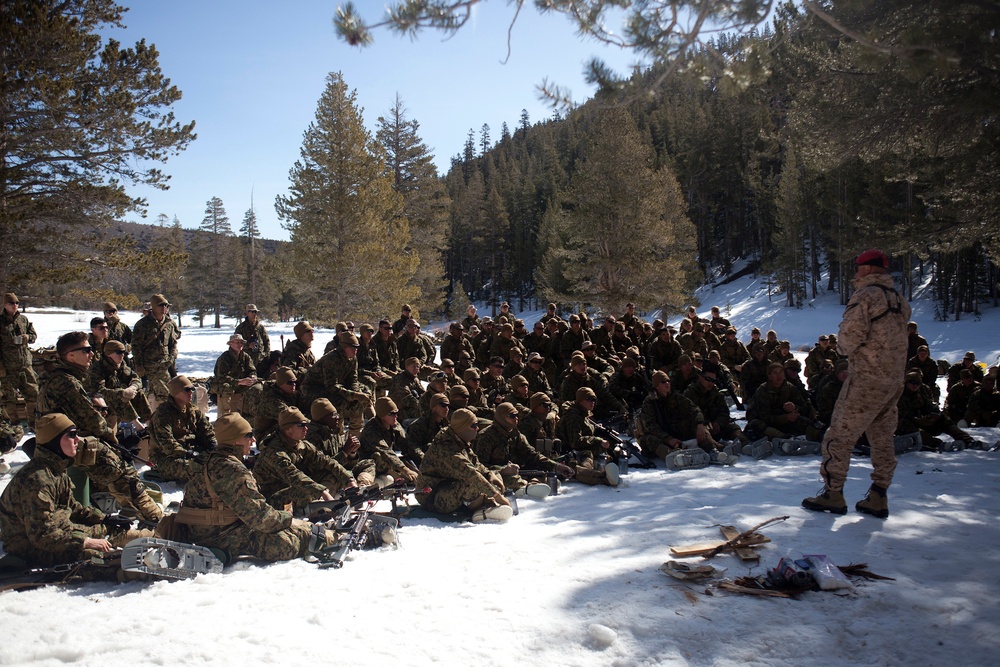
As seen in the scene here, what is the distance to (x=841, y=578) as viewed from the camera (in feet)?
13.6

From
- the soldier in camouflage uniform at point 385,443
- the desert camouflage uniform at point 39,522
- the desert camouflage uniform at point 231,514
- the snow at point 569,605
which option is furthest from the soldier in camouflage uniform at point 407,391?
the desert camouflage uniform at point 39,522

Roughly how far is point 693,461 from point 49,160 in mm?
14526

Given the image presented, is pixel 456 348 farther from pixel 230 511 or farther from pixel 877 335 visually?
pixel 877 335

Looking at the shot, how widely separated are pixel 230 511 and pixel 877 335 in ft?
19.4

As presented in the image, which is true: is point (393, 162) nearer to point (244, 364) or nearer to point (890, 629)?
point (244, 364)

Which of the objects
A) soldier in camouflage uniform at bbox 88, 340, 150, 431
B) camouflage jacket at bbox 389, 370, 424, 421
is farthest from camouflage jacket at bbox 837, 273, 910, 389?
soldier in camouflage uniform at bbox 88, 340, 150, 431

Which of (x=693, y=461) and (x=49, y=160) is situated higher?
(x=49, y=160)

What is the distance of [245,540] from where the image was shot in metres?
5.43

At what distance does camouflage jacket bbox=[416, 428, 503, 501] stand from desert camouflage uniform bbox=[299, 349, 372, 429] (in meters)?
3.26

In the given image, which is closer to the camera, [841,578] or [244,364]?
[841,578]

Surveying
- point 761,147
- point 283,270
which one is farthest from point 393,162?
point 761,147

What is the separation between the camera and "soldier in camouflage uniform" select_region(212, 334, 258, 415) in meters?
11.4

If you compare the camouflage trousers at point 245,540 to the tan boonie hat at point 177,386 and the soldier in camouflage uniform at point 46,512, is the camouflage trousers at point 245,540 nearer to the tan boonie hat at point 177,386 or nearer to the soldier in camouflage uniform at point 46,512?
the soldier in camouflage uniform at point 46,512

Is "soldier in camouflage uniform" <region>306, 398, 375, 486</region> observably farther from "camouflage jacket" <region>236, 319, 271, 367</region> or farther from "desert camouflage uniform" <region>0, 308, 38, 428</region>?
"desert camouflage uniform" <region>0, 308, 38, 428</region>
